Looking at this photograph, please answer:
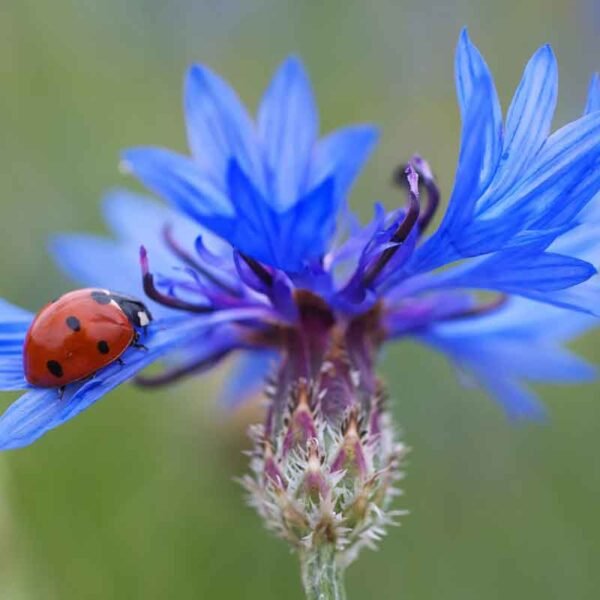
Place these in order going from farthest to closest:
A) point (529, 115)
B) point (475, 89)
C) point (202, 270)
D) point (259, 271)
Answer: point (202, 270), point (259, 271), point (529, 115), point (475, 89)

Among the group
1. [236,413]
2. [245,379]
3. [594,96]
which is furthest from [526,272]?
[236,413]

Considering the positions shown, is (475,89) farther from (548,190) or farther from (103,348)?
(103,348)

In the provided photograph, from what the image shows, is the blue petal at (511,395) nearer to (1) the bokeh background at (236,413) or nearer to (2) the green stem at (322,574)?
(1) the bokeh background at (236,413)

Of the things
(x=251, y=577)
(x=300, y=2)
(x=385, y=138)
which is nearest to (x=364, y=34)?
(x=300, y=2)

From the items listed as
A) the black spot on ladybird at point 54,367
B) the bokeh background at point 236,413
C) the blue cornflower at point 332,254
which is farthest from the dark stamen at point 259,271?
the bokeh background at point 236,413

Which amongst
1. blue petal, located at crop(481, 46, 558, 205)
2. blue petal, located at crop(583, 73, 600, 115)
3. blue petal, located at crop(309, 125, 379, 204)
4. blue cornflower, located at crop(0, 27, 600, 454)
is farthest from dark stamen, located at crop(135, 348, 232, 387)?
blue petal, located at crop(583, 73, 600, 115)

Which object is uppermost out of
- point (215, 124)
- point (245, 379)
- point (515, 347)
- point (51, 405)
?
point (215, 124)
